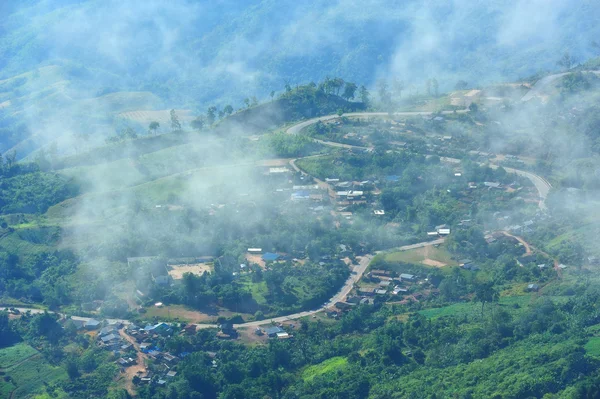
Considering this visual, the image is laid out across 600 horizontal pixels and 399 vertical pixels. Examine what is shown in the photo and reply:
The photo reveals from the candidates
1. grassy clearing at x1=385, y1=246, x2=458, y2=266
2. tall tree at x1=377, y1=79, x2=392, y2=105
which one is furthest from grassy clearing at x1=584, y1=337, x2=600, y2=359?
tall tree at x1=377, y1=79, x2=392, y2=105

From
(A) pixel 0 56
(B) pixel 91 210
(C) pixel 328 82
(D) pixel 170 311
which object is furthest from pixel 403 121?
(A) pixel 0 56

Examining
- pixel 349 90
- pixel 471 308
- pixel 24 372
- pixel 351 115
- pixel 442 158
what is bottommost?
pixel 471 308

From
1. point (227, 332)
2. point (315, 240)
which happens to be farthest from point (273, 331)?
point (315, 240)

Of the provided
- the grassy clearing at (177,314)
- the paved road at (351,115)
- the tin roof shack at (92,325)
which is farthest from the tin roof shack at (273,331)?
the paved road at (351,115)

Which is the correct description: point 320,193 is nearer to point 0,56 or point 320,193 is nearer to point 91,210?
point 91,210

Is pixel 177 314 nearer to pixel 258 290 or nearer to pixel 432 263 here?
pixel 258 290

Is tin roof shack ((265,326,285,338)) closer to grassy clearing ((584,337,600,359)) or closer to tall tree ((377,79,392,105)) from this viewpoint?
grassy clearing ((584,337,600,359))
